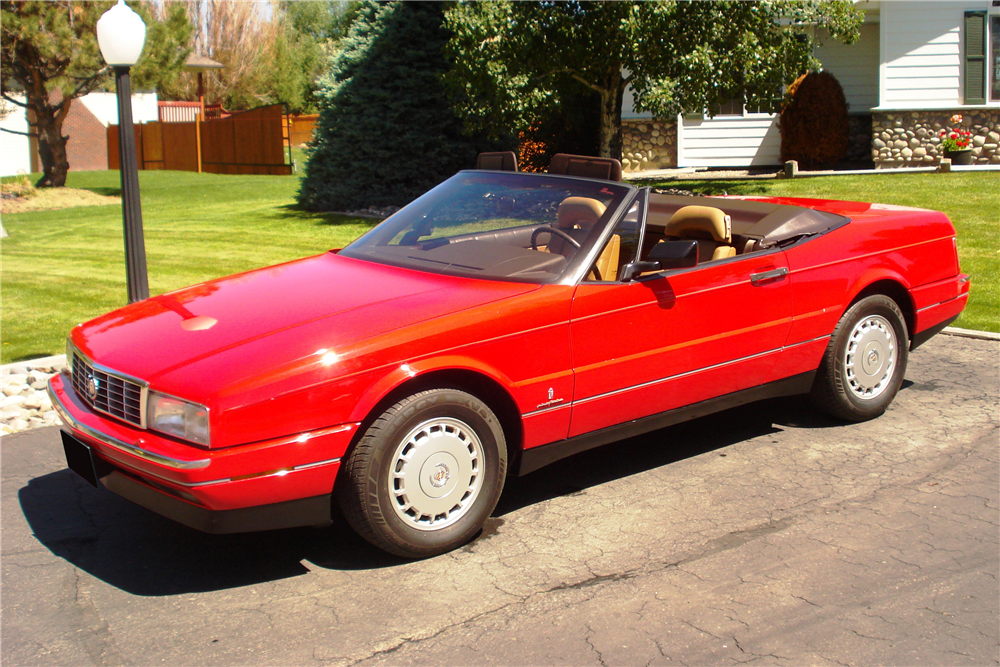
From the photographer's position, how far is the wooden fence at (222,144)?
30.3 metres

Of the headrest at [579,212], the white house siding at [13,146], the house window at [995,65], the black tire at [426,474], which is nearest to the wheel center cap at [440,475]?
the black tire at [426,474]

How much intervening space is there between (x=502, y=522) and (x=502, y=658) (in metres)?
1.18

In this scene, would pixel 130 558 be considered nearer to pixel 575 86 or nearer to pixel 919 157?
pixel 575 86

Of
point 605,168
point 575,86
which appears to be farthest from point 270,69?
point 605,168

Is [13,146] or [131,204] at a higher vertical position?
[13,146]

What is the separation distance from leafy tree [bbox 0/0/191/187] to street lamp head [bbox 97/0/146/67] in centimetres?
1969

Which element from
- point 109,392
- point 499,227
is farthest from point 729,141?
point 109,392

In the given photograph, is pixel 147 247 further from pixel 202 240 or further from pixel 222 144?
pixel 222 144

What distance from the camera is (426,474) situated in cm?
382

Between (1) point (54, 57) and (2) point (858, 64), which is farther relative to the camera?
(1) point (54, 57)

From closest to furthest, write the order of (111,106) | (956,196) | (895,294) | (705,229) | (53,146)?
(705,229) → (895,294) → (956,196) → (53,146) → (111,106)

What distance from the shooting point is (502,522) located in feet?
14.3

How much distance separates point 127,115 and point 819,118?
1645 centimetres

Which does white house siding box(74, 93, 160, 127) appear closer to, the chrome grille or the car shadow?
the car shadow
